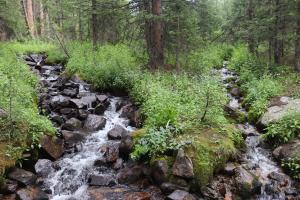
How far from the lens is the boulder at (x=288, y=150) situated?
9.45m

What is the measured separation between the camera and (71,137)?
420 inches

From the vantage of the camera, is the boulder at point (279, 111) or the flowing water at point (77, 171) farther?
the boulder at point (279, 111)

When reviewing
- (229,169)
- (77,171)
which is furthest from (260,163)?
(77,171)

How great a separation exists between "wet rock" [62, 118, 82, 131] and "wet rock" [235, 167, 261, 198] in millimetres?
5808

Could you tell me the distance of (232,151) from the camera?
30.9 ft

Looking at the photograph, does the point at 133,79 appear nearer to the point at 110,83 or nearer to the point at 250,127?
the point at 110,83

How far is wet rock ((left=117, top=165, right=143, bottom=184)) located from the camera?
28.6 ft

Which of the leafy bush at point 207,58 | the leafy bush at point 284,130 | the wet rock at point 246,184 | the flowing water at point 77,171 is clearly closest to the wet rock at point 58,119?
the flowing water at point 77,171

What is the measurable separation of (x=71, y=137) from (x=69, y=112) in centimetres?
177

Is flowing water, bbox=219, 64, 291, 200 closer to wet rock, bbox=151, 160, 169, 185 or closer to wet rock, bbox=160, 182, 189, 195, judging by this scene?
wet rock, bbox=160, 182, 189, 195

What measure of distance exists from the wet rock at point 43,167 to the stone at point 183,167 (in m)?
3.59

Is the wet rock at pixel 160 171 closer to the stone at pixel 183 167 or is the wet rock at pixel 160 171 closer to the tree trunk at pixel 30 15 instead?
the stone at pixel 183 167

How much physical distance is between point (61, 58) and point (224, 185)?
14.9m

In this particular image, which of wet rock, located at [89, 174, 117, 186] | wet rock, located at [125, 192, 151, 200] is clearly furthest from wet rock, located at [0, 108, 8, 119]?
wet rock, located at [125, 192, 151, 200]
